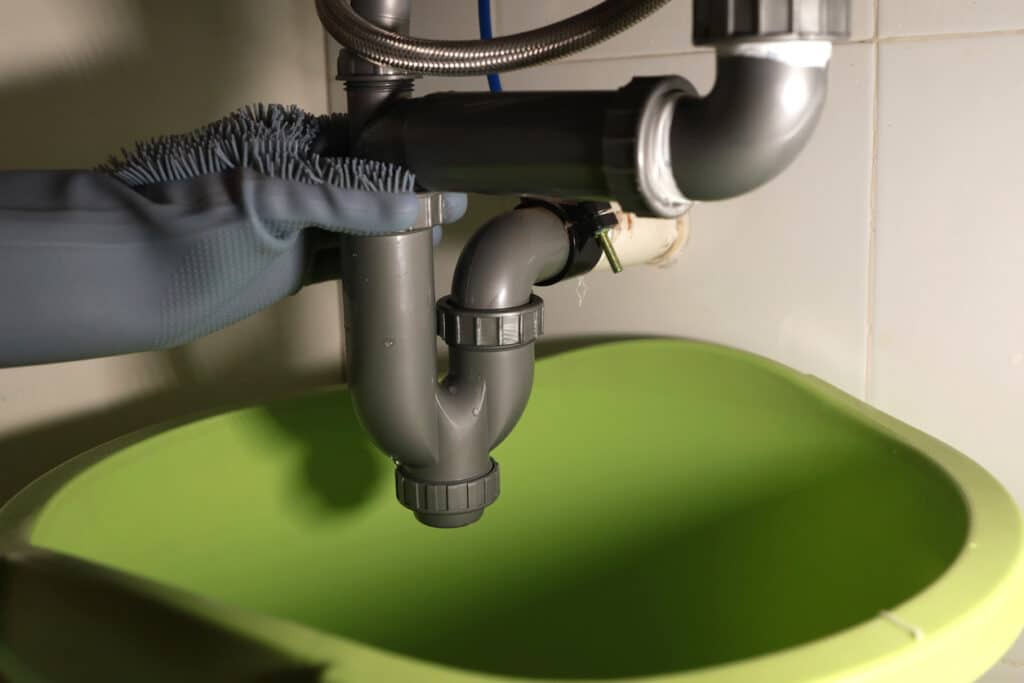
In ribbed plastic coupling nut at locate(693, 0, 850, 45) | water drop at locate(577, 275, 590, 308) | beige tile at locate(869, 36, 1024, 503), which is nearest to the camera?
ribbed plastic coupling nut at locate(693, 0, 850, 45)

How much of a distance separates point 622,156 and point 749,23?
0.21 feet

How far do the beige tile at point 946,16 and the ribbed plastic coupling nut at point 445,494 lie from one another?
1.18 ft

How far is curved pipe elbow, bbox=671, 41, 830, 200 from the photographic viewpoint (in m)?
0.35

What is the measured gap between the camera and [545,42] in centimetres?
41

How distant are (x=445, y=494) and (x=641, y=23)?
1.19 ft

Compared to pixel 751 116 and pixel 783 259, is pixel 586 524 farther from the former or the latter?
pixel 751 116

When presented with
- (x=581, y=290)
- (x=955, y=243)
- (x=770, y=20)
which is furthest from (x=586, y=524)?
(x=770, y=20)

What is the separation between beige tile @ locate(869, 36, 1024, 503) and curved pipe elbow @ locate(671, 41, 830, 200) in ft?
0.87

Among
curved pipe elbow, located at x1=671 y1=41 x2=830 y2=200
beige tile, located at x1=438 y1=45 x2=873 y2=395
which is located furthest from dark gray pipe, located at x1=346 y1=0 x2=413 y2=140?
beige tile, located at x1=438 y1=45 x2=873 y2=395

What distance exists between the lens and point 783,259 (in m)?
0.67

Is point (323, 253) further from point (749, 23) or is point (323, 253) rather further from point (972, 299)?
point (972, 299)

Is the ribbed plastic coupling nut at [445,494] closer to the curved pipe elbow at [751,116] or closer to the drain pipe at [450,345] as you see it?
the drain pipe at [450,345]

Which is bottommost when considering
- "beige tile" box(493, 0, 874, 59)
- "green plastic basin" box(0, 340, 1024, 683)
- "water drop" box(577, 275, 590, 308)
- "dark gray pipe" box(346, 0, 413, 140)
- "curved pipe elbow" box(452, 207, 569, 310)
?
"green plastic basin" box(0, 340, 1024, 683)

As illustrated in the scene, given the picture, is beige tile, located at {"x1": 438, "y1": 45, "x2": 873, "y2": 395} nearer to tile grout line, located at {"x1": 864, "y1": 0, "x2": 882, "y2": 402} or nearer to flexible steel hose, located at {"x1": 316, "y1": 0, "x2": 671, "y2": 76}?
tile grout line, located at {"x1": 864, "y1": 0, "x2": 882, "y2": 402}
